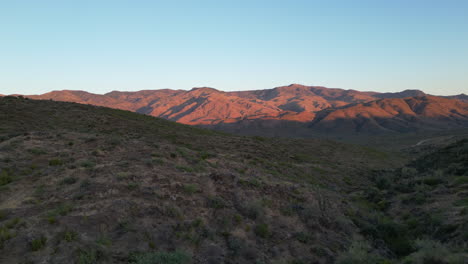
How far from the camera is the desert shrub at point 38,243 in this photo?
7.99 metres

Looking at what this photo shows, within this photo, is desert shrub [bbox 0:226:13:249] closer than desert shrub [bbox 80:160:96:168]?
Yes

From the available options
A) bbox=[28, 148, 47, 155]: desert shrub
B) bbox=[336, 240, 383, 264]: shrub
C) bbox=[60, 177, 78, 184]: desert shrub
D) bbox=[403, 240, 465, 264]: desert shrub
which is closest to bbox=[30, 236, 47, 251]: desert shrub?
bbox=[60, 177, 78, 184]: desert shrub

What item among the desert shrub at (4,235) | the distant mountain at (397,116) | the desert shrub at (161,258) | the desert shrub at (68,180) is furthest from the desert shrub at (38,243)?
the distant mountain at (397,116)

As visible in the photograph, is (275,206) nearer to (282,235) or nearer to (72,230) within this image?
(282,235)

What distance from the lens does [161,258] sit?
8.24 meters

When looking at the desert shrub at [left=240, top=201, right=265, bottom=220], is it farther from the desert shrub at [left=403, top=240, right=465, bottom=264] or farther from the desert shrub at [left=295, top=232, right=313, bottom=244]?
the desert shrub at [left=403, top=240, right=465, bottom=264]

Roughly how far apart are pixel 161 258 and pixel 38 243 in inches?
130

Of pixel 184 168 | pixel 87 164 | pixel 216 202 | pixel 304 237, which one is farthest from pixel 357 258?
pixel 87 164

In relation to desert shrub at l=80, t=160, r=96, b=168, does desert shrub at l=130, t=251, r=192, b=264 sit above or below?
below

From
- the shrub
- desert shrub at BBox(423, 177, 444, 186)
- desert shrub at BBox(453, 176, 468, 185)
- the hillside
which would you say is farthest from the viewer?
desert shrub at BBox(423, 177, 444, 186)

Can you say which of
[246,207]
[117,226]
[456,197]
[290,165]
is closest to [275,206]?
[246,207]

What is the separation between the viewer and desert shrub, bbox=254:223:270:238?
1103cm

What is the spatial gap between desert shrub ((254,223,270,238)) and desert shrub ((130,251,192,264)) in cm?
326

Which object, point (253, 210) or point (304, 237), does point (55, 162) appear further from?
point (304, 237)
